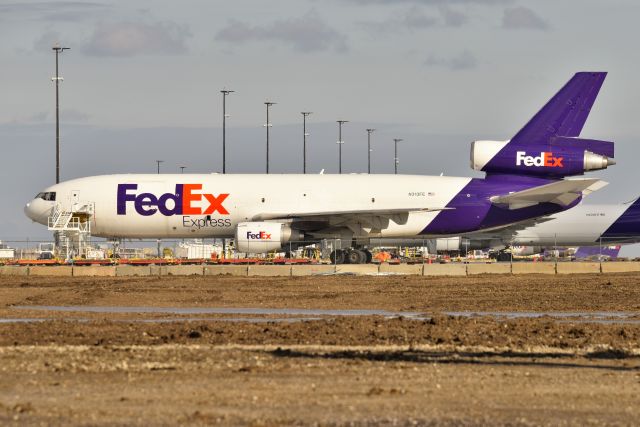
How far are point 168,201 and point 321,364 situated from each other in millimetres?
38104

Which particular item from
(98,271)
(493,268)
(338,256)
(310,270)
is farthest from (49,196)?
(493,268)

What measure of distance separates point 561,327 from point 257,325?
5.69 m

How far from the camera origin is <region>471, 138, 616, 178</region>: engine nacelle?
56.8m

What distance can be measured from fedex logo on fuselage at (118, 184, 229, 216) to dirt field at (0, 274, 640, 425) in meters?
21.7

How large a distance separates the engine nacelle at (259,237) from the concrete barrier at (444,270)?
808 cm

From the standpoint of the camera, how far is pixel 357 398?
1362cm

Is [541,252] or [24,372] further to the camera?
[541,252]

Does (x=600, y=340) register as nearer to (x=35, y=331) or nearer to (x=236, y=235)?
(x=35, y=331)

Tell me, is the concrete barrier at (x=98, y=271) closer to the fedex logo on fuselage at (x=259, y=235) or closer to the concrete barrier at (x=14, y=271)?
the concrete barrier at (x=14, y=271)

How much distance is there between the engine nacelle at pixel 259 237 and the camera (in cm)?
5381

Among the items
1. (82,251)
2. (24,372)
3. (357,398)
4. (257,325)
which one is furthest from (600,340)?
(82,251)

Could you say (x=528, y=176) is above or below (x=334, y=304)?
above

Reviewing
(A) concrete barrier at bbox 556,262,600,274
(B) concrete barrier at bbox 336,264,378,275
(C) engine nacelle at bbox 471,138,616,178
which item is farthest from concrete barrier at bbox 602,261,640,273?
(B) concrete barrier at bbox 336,264,378,275

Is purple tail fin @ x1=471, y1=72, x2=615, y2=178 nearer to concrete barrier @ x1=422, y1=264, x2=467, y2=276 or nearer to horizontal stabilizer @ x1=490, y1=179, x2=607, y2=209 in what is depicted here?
horizontal stabilizer @ x1=490, y1=179, x2=607, y2=209
